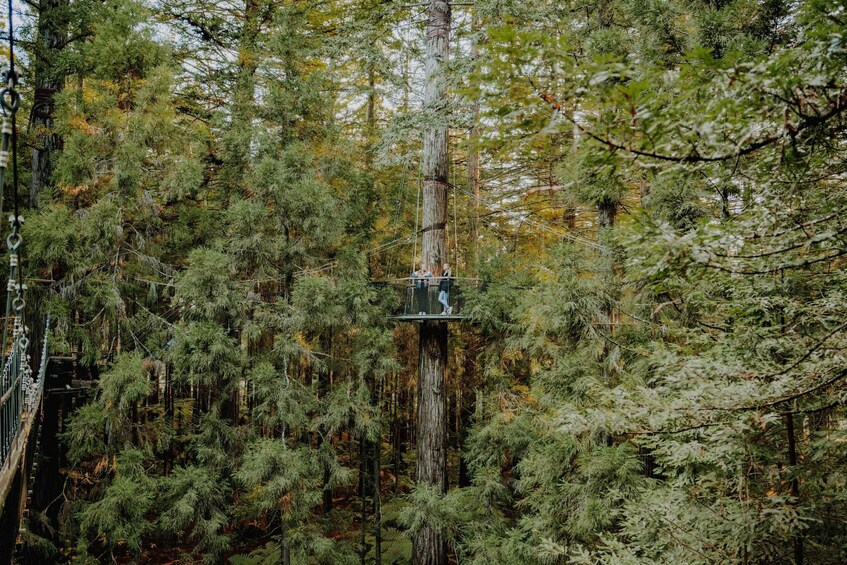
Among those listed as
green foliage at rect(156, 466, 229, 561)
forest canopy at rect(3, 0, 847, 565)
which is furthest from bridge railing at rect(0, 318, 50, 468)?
green foliage at rect(156, 466, 229, 561)

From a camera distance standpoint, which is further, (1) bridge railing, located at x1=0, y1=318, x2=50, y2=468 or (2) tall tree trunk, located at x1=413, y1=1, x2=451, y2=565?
(2) tall tree trunk, located at x1=413, y1=1, x2=451, y2=565

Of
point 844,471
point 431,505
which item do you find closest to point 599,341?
point 844,471

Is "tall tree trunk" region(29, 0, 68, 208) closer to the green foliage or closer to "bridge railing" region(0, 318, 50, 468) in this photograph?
"bridge railing" region(0, 318, 50, 468)

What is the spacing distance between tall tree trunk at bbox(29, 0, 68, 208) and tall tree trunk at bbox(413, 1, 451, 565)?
6.44 m

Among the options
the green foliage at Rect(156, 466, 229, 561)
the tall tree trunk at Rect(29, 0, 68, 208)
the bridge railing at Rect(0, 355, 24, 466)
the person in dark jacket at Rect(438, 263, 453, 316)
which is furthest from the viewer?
the person in dark jacket at Rect(438, 263, 453, 316)

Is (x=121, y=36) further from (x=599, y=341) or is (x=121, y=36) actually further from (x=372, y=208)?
(x=599, y=341)

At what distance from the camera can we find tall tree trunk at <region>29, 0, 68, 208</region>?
7.87 m

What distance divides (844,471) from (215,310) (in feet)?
27.8

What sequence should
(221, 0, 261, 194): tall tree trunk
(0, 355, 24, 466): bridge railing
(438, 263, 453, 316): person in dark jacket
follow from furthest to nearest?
(221, 0, 261, 194): tall tree trunk
(438, 263, 453, 316): person in dark jacket
(0, 355, 24, 466): bridge railing

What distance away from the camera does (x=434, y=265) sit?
30.9 feet

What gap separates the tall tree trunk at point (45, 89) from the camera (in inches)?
310

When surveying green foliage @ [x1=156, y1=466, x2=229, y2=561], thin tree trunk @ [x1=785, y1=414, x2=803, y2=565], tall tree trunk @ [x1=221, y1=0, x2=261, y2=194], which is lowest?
green foliage @ [x1=156, y1=466, x2=229, y2=561]

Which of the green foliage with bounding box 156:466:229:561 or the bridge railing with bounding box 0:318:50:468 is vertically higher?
the bridge railing with bounding box 0:318:50:468

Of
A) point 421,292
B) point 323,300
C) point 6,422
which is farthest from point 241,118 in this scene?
point 6,422
